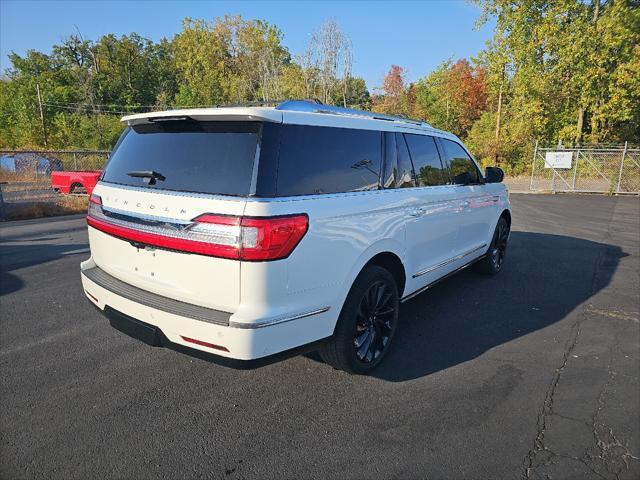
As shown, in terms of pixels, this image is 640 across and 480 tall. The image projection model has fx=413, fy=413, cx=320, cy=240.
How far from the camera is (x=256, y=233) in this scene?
2.22 m

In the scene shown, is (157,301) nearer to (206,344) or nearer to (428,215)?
(206,344)

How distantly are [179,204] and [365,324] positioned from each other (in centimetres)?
163

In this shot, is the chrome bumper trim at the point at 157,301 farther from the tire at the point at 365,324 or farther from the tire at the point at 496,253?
the tire at the point at 496,253

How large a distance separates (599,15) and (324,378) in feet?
101

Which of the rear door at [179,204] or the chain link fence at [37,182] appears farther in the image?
the chain link fence at [37,182]

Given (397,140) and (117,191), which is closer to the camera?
(117,191)

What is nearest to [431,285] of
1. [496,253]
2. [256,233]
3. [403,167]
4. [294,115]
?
[403,167]

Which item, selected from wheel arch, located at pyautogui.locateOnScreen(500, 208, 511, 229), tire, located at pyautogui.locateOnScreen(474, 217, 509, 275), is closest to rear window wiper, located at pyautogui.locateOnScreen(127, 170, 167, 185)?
tire, located at pyautogui.locateOnScreen(474, 217, 509, 275)

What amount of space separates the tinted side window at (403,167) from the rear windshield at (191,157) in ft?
5.00

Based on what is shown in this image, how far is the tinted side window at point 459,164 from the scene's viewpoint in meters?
4.58

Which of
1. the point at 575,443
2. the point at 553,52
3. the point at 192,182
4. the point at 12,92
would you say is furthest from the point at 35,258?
the point at 12,92

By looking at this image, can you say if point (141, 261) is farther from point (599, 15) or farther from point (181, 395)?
point (599, 15)

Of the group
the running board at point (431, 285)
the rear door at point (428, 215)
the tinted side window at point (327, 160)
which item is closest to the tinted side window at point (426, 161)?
the rear door at point (428, 215)

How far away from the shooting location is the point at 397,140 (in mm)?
3600
